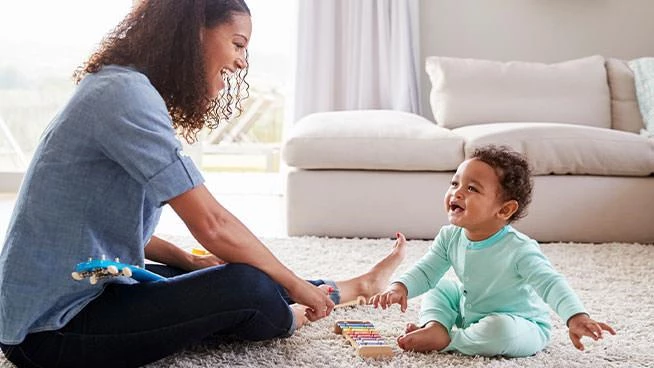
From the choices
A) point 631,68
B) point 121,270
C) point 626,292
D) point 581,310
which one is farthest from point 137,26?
point 631,68

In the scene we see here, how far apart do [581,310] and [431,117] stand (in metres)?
3.20

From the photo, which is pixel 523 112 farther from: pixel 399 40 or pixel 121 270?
pixel 121 270

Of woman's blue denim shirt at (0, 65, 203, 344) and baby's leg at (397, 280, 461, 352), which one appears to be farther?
baby's leg at (397, 280, 461, 352)

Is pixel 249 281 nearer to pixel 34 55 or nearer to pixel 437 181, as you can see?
pixel 437 181

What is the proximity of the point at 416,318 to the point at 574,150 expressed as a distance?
1445 millimetres

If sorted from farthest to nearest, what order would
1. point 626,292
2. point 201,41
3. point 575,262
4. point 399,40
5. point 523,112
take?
point 399,40 < point 523,112 < point 575,262 < point 626,292 < point 201,41

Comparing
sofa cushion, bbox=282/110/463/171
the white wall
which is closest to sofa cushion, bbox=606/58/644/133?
the white wall

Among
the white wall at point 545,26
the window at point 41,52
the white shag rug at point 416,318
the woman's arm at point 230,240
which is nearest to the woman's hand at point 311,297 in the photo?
the woman's arm at point 230,240

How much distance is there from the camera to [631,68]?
13.8ft

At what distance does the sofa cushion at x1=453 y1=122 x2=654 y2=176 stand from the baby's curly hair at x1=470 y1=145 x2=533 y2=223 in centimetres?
139

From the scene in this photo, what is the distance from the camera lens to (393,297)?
6.26 ft

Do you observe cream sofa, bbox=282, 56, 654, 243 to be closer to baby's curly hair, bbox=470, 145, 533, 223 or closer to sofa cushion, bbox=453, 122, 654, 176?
sofa cushion, bbox=453, 122, 654, 176

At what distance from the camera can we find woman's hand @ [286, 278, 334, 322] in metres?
1.73

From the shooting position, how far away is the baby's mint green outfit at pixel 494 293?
182 cm
